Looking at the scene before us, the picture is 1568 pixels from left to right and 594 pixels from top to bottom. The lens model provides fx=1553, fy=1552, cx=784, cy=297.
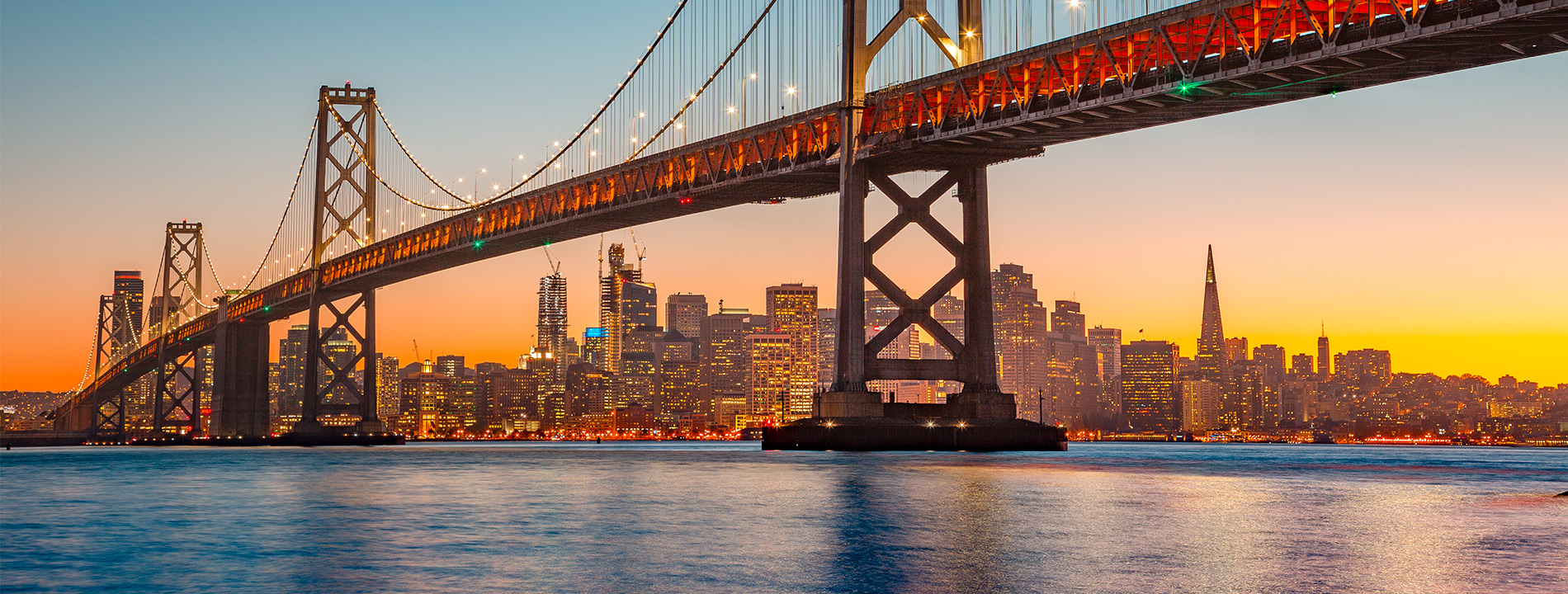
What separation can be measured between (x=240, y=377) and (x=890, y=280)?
230 ft

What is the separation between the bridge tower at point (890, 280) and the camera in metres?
54.4

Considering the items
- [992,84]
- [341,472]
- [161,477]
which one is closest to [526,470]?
[341,472]

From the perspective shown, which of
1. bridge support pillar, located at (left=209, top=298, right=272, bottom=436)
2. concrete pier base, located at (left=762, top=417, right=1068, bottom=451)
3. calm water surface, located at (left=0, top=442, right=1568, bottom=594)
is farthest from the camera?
bridge support pillar, located at (left=209, top=298, right=272, bottom=436)

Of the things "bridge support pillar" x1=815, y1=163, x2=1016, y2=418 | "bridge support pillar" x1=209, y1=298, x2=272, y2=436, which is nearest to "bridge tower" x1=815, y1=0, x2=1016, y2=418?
"bridge support pillar" x1=815, y1=163, x2=1016, y2=418

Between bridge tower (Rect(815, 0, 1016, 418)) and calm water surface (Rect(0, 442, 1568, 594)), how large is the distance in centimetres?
1021

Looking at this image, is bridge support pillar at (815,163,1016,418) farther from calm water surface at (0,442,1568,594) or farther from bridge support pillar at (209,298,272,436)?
bridge support pillar at (209,298,272,436)


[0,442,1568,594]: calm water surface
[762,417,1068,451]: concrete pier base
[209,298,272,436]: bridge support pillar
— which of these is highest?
[209,298,272,436]: bridge support pillar

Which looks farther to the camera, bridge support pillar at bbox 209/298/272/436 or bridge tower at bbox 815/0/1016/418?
bridge support pillar at bbox 209/298/272/436

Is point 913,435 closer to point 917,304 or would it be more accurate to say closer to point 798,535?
point 917,304

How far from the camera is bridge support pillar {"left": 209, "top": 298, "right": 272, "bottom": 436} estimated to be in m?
111

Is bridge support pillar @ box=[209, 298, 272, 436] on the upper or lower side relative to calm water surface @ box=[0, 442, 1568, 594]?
upper

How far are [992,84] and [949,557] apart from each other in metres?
31.7

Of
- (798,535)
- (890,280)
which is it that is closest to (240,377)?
(890,280)

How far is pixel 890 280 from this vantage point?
187 ft
